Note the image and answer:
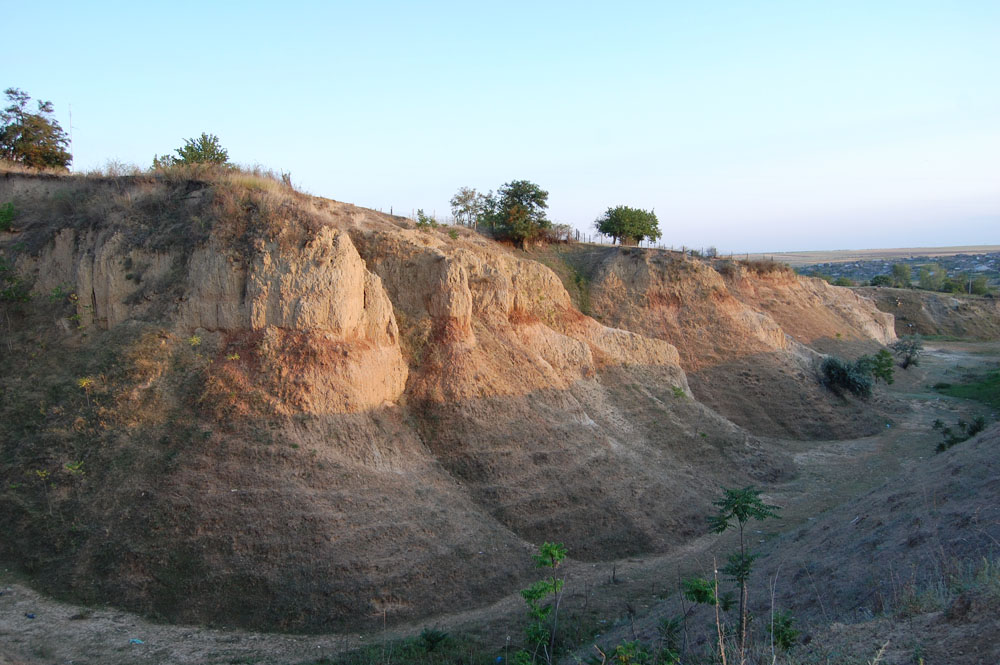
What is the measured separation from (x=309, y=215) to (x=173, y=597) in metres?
8.68

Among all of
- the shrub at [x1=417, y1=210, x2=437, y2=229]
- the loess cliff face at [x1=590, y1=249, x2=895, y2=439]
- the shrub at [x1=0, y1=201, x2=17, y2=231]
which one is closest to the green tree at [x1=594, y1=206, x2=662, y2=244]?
the loess cliff face at [x1=590, y1=249, x2=895, y2=439]

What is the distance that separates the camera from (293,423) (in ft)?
43.0

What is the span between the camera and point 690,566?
13688 mm

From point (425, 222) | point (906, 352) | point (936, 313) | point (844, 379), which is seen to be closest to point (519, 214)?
point (425, 222)

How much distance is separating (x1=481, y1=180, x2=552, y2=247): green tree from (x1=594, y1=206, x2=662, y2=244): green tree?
6.18 meters

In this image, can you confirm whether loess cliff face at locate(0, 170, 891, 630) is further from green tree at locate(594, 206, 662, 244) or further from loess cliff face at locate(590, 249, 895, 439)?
green tree at locate(594, 206, 662, 244)

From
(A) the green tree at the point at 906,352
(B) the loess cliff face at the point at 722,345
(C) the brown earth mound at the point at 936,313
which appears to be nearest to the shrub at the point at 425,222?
(B) the loess cliff face at the point at 722,345

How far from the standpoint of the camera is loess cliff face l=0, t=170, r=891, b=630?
1138 centimetres

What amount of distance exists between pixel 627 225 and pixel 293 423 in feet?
78.4

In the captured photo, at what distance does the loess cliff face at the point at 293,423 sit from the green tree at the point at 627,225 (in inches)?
582

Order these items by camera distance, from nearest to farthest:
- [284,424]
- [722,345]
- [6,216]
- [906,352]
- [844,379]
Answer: [284,424] < [6,216] < [722,345] < [844,379] < [906,352]

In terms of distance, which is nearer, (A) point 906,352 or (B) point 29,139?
(B) point 29,139

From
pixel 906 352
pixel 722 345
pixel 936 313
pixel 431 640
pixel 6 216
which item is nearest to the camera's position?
pixel 431 640

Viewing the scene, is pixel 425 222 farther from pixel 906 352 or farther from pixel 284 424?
pixel 906 352
